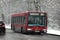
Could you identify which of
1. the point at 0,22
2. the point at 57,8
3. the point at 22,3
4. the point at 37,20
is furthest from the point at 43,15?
the point at 22,3

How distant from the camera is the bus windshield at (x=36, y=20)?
3097 centimetres

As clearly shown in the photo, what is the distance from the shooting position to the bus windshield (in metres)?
31.0

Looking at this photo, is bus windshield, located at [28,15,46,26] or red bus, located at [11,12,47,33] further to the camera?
bus windshield, located at [28,15,46,26]

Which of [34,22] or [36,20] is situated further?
[36,20]

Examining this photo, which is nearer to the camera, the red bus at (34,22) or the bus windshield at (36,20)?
the red bus at (34,22)

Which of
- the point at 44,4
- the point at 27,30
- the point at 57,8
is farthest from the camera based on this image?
the point at 44,4

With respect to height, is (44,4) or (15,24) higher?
(44,4)

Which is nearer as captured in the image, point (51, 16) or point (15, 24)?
point (15, 24)

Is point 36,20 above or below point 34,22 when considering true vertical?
above

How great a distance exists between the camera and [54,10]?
44188 mm

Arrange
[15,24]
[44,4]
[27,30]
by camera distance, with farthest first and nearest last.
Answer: [44,4], [15,24], [27,30]

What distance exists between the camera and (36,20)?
31.2 metres

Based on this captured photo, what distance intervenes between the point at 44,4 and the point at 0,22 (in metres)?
18.9

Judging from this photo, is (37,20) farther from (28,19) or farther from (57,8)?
(57,8)
